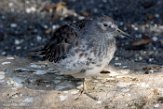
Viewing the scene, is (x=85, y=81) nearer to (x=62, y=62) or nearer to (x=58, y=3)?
(x=62, y=62)

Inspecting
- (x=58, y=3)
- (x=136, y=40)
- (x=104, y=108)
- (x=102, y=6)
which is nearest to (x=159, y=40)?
(x=136, y=40)

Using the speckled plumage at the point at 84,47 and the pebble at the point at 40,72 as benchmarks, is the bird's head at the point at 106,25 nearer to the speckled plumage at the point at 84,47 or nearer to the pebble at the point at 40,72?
the speckled plumage at the point at 84,47

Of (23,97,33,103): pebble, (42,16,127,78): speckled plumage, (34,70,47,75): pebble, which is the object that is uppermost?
(42,16,127,78): speckled plumage

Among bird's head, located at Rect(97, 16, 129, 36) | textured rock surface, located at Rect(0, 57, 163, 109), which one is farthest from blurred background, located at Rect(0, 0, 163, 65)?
bird's head, located at Rect(97, 16, 129, 36)

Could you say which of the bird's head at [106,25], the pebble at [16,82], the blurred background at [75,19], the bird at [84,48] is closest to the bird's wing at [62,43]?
the bird at [84,48]

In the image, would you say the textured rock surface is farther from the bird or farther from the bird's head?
the bird's head

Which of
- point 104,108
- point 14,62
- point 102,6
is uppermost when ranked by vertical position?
point 102,6

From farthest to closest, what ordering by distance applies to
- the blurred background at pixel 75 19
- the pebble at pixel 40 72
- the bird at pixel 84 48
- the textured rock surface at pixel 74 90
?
the blurred background at pixel 75 19
the pebble at pixel 40 72
the textured rock surface at pixel 74 90
the bird at pixel 84 48
